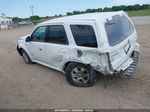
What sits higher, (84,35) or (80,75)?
(84,35)

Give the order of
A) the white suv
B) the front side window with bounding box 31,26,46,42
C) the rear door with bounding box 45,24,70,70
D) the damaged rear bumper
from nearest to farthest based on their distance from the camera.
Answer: the white suv
the damaged rear bumper
the rear door with bounding box 45,24,70,70
the front side window with bounding box 31,26,46,42

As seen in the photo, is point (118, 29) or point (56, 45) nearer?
point (118, 29)

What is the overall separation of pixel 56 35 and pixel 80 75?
131cm

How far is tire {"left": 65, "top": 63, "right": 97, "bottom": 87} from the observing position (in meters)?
3.65

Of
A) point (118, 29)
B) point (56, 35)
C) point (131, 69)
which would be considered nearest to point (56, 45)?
point (56, 35)

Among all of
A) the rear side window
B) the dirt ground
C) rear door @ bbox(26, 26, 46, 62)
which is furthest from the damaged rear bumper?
rear door @ bbox(26, 26, 46, 62)

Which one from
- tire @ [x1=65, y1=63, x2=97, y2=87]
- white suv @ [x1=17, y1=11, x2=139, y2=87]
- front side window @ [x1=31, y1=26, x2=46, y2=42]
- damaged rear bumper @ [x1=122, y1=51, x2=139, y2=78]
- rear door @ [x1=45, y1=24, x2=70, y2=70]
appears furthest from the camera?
front side window @ [x1=31, y1=26, x2=46, y2=42]

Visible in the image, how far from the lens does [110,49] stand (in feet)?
10.1

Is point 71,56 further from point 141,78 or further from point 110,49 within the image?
point 141,78

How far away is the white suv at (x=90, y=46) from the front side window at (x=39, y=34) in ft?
0.20

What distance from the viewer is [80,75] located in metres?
3.84

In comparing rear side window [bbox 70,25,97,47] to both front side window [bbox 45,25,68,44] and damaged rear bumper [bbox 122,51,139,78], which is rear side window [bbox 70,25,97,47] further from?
damaged rear bumper [bbox 122,51,139,78]

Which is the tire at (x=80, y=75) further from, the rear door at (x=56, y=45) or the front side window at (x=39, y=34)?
the front side window at (x=39, y=34)

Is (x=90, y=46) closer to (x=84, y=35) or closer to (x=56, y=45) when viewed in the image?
(x=84, y=35)
